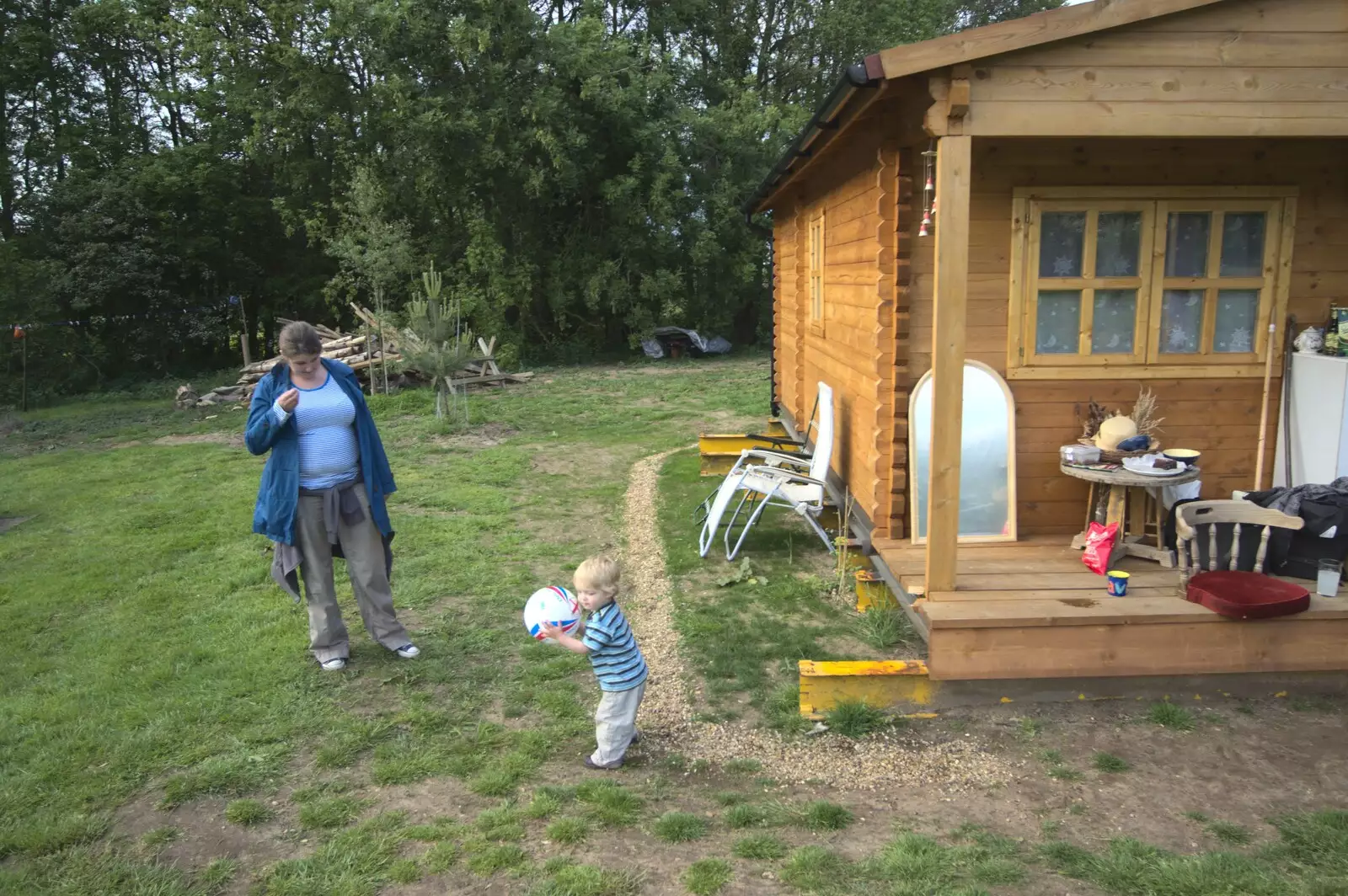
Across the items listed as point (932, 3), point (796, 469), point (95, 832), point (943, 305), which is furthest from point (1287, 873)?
point (932, 3)

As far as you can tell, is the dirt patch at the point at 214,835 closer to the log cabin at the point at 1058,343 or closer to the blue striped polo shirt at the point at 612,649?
the blue striped polo shirt at the point at 612,649

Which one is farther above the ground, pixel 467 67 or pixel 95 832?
pixel 467 67

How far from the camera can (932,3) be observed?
77.2ft

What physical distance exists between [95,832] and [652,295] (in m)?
17.9

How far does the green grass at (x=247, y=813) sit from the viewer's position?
315cm

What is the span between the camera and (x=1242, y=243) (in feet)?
16.0

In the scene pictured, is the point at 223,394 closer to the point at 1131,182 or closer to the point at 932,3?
the point at 1131,182

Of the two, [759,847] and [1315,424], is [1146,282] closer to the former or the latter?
[1315,424]

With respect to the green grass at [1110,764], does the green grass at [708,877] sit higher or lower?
higher

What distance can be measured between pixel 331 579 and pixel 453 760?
4.15ft

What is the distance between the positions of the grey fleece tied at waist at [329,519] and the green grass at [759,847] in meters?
2.42

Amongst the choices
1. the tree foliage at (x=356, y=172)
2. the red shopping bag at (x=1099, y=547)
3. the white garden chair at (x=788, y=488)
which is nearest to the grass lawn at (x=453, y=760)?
the white garden chair at (x=788, y=488)

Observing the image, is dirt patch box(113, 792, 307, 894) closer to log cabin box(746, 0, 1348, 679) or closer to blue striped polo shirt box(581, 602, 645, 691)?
blue striped polo shirt box(581, 602, 645, 691)

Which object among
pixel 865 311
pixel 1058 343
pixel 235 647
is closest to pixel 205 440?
pixel 235 647
